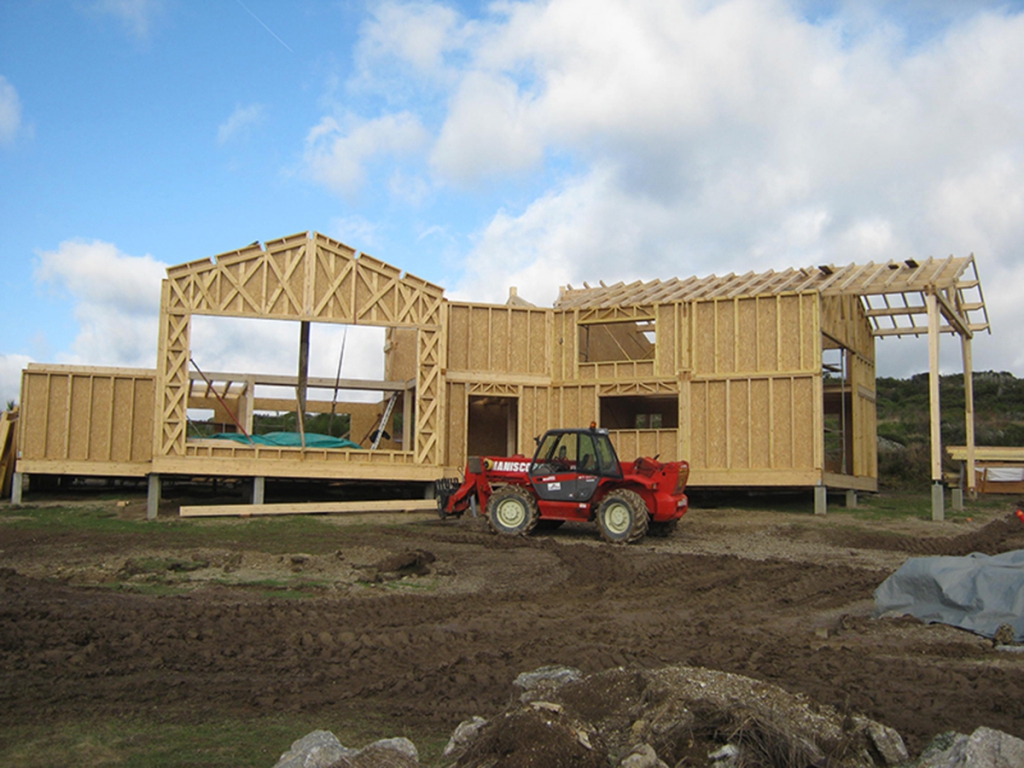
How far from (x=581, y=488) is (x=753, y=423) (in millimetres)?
6832

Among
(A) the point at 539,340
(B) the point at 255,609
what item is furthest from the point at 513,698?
(A) the point at 539,340

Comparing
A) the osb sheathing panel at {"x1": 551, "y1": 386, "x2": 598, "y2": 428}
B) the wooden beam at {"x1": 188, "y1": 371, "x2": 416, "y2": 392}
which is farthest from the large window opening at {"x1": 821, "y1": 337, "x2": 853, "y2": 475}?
the wooden beam at {"x1": 188, "y1": 371, "x2": 416, "y2": 392}

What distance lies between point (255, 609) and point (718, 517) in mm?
12811

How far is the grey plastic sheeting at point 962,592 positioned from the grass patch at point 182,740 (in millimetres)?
5371

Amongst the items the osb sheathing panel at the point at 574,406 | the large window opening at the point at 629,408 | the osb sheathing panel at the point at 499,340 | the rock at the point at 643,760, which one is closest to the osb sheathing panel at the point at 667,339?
the osb sheathing panel at the point at 574,406

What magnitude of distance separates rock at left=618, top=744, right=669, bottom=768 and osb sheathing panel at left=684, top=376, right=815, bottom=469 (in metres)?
16.2

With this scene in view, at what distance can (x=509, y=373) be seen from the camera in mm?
21969

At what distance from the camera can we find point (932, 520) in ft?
59.2

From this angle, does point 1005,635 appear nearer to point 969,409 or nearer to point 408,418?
point 408,418

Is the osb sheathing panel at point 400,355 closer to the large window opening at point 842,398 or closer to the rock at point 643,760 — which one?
the large window opening at point 842,398

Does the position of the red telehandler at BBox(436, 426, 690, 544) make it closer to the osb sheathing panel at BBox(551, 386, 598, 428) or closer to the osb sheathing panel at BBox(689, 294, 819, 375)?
the osb sheathing panel at BBox(689, 294, 819, 375)

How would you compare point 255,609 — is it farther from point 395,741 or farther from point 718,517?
point 718,517

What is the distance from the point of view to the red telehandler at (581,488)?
14578 mm

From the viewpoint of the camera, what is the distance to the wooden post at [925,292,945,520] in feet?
58.3
